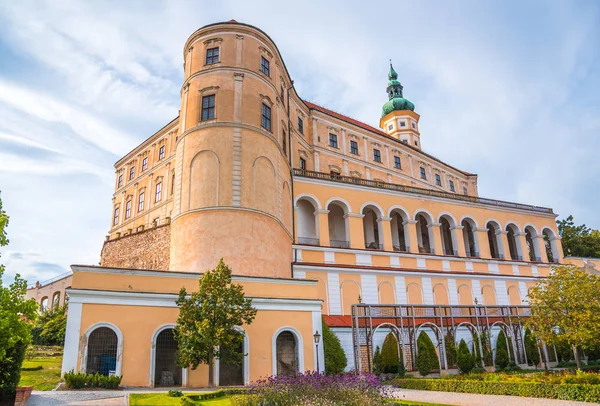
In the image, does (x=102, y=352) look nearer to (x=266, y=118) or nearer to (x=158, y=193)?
(x=266, y=118)

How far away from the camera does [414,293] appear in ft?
114

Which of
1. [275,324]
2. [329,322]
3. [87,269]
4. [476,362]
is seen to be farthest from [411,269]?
[87,269]

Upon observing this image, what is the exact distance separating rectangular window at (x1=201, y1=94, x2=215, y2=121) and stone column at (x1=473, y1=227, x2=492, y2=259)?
25.1m

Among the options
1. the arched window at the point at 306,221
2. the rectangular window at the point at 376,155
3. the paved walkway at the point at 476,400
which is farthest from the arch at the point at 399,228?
the paved walkway at the point at 476,400

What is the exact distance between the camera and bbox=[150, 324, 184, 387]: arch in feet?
Answer: 68.2

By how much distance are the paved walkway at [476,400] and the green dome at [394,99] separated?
57.8 meters

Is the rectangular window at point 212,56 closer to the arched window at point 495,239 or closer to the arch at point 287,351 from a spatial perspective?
the arch at point 287,351

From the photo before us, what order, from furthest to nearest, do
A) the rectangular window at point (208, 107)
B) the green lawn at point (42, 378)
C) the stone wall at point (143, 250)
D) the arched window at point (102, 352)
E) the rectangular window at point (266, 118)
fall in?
the stone wall at point (143, 250), the rectangular window at point (266, 118), the rectangular window at point (208, 107), the arched window at point (102, 352), the green lawn at point (42, 378)

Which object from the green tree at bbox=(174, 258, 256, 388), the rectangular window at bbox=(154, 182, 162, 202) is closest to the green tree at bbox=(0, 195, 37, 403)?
the green tree at bbox=(174, 258, 256, 388)

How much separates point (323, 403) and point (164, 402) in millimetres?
5504

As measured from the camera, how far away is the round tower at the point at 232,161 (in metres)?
26.8

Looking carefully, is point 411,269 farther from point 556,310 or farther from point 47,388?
point 47,388

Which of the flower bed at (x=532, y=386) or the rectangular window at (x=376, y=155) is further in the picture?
the rectangular window at (x=376, y=155)

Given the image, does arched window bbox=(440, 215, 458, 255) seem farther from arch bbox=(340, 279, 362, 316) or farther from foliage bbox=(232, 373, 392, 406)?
foliage bbox=(232, 373, 392, 406)
